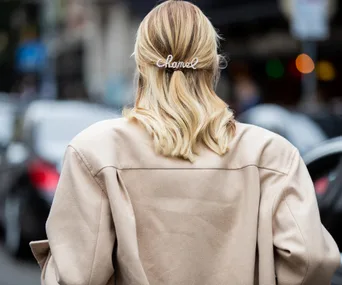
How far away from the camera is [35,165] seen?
10.1 metres

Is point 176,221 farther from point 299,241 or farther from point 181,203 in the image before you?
point 299,241

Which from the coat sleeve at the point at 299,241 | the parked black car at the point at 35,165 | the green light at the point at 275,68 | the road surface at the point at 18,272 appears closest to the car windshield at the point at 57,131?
the parked black car at the point at 35,165

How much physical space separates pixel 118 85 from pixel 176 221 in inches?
1153

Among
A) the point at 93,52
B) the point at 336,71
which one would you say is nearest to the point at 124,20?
the point at 93,52

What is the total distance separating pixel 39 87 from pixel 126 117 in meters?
53.5

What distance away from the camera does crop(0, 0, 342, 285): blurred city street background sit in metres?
9.91

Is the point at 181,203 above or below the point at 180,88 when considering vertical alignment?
below

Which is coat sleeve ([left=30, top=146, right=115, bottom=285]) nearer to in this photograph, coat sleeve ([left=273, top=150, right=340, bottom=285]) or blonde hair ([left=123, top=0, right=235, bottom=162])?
blonde hair ([left=123, top=0, right=235, bottom=162])

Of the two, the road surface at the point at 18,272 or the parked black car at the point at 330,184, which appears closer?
the parked black car at the point at 330,184

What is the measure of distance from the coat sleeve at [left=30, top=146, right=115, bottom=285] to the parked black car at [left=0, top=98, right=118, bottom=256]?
266 inches

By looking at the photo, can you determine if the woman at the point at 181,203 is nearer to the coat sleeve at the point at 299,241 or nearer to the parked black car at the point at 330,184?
the coat sleeve at the point at 299,241

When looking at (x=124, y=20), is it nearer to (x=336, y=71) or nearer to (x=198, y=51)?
(x=336, y=71)

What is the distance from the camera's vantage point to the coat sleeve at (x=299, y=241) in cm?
290

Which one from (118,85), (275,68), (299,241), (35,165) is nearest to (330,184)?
(299,241)
